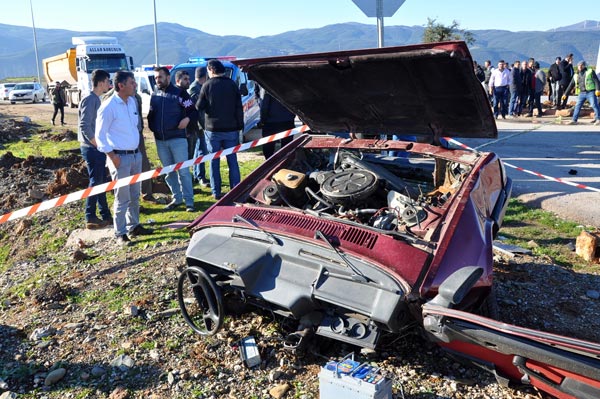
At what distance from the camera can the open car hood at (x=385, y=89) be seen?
369cm

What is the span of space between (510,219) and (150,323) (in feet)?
15.0

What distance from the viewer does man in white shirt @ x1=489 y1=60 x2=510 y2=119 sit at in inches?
608

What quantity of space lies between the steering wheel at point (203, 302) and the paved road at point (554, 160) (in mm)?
4796

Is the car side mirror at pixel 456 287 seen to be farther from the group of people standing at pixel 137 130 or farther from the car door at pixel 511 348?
the group of people standing at pixel 137 130

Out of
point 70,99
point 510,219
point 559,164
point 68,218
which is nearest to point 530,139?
point 559,164

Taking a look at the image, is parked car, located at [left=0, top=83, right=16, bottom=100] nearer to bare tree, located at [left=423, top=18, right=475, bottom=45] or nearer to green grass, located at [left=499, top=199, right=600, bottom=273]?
bare tree, located at [left=423, top=18, right=475, bottom=45]

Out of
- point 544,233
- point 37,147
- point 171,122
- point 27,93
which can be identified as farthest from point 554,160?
point 27,93

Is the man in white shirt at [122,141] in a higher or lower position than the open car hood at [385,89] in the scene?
lower

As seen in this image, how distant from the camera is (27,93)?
3575cm

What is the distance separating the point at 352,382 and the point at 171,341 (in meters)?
1.65

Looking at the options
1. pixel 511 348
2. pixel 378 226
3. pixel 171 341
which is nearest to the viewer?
pixel 511 348

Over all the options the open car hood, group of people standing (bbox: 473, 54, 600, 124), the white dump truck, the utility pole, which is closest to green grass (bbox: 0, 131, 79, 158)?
the utility pole

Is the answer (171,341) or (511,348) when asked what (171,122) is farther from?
(511,348)

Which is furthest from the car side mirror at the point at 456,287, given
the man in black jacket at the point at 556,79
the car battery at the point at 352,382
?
the man in black jacket at the point at 556,79
